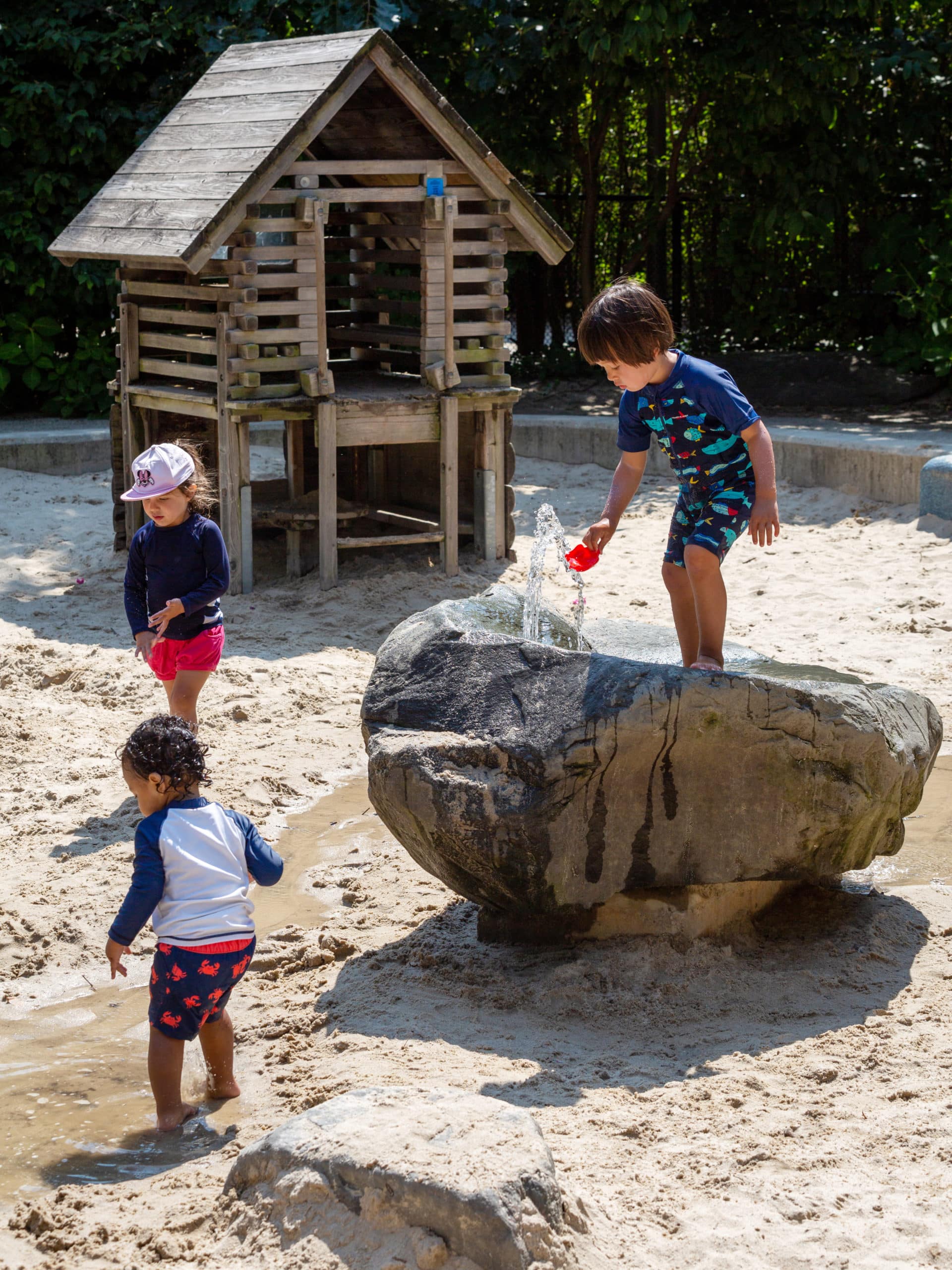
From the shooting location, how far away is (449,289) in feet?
27.4

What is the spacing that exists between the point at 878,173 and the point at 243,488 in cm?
823

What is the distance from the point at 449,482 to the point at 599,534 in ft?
13.4

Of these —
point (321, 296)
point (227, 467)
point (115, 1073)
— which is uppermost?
point (321, 296)

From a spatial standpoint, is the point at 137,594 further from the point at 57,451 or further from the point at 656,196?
the point at 656,196

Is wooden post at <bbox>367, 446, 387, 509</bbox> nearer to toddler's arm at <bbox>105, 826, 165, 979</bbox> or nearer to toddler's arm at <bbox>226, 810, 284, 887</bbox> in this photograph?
toddler's arm at <bbox>226, 810, 284, 887</bbox>

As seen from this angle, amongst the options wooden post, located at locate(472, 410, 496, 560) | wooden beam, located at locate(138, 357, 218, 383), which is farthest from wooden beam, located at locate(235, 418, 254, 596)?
wooden post, located at locate(472, 410, 496, 560)

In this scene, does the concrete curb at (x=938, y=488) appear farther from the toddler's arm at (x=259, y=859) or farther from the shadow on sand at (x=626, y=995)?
the toddler's arm at (x=259, y=859)

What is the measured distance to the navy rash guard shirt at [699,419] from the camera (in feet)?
13.5

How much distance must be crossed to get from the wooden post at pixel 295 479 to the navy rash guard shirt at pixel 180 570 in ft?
11.7

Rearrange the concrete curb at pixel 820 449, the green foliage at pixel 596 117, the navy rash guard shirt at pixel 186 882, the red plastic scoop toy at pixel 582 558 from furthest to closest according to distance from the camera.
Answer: the green foliage at pixel 596 117, the concrete curb at pixel 820 449, the red plastic scoop toy at pixel 582 558, the navy rash guard shirt at pixel 186 882

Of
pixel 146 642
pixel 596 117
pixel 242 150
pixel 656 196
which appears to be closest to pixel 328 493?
pixel 242 150

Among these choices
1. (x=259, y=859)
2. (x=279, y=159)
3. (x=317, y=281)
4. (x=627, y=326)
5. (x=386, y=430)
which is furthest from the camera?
(x=386, y=430)

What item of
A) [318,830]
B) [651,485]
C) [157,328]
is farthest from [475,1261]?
[651,485]

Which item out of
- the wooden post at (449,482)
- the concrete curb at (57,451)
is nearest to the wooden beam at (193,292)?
the wooden post at (449,482)
